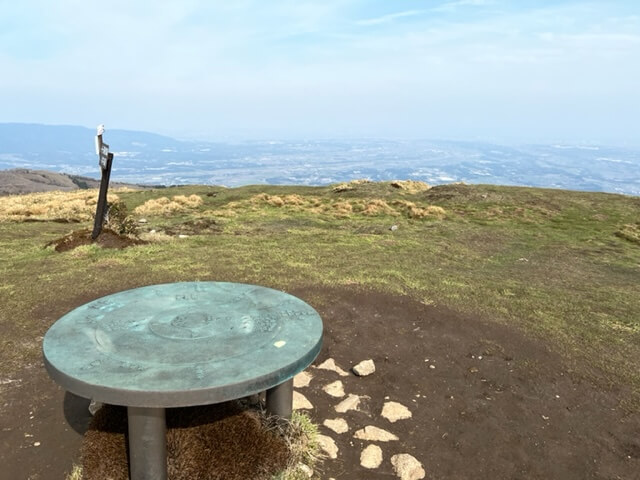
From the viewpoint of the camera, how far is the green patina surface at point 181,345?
3674 millimetres

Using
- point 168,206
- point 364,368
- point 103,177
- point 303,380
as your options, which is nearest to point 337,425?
point 303,380

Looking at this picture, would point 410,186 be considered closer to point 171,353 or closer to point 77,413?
point 77,413

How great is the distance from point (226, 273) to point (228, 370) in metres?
7.38

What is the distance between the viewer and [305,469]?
182 inches

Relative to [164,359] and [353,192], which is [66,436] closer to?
[164,359]

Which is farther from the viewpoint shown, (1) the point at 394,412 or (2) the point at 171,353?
(1) the point at 394,412

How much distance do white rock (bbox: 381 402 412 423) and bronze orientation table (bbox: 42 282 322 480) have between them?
148cm

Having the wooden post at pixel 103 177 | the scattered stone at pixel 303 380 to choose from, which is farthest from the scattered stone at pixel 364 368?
the wooden post at pixel 103 177

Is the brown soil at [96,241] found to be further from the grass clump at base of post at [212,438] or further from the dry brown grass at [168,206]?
the grass clump at base of post at [212,438]

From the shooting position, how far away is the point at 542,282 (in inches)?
468

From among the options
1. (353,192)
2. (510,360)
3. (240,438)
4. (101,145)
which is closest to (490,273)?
(510,360)

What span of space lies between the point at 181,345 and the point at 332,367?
305 cm

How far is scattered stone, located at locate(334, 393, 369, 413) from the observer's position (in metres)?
5.85

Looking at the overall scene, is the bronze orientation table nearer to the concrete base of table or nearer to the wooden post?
the concrete base of table
